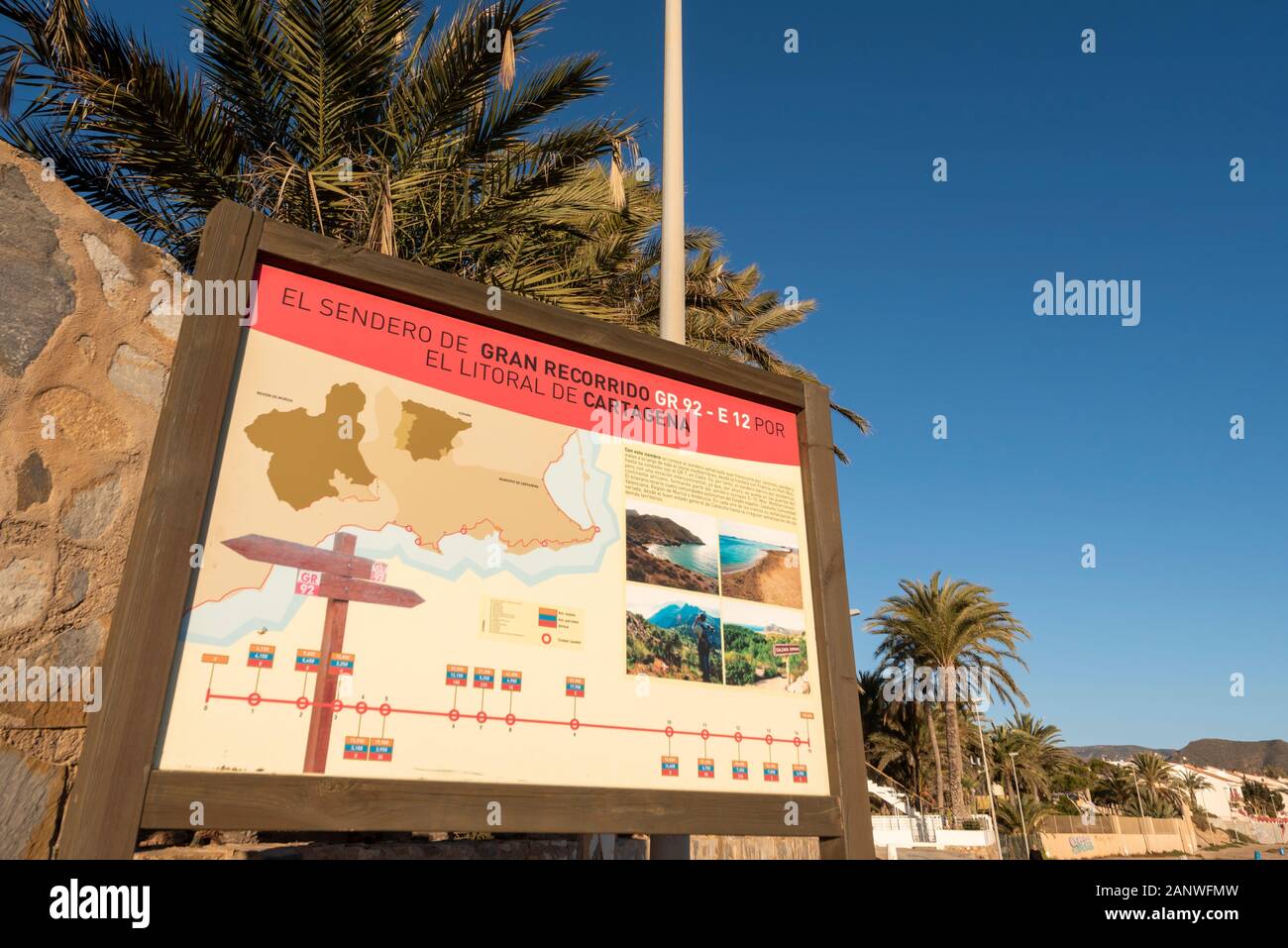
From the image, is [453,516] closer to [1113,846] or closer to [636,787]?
[636,787]

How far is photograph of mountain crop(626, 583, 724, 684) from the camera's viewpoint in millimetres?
2596

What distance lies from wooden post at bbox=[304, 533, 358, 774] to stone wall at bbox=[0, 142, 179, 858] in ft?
3.78

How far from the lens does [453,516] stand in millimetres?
2395

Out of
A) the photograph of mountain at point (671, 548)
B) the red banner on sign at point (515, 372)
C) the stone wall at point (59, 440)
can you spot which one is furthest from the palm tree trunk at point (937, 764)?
the stone wall at point (59, 440)

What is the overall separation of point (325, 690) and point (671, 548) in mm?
1194

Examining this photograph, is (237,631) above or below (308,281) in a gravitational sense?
below

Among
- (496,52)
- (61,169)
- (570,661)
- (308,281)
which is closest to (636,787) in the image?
(570,661)

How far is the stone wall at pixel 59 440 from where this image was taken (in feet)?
8.46

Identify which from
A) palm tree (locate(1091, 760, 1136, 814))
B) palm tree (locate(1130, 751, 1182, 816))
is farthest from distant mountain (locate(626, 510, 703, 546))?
palm tree (locate(1091, 760, 1136, 814))

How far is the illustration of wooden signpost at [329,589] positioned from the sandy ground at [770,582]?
44.3 inches

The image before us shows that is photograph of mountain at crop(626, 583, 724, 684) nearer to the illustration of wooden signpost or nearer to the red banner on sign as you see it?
the red banner on sign

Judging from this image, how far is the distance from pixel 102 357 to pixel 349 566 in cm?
159

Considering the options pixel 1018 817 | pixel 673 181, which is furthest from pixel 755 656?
pixel 1018 817

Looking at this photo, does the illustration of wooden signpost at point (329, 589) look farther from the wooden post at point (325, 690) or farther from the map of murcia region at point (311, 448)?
the map of murcia region at point (311, 448)
